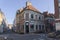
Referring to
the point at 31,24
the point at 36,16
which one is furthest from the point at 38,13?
the point at 31,24

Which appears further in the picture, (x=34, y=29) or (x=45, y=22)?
(x=45, y=22)

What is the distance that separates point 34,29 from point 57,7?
544 inches

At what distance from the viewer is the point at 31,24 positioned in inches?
1935

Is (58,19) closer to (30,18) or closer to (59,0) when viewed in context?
(59,0)

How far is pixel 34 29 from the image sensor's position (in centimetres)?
4900

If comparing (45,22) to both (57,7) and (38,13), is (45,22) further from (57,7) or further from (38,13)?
(57,7)

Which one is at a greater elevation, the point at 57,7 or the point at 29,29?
the point at 57,7

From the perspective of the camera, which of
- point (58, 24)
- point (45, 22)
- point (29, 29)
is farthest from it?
point (45, 22)

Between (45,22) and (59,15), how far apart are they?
1737cm

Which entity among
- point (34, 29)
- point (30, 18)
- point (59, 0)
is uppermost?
point (59, 0)

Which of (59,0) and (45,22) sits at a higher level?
(59,0)

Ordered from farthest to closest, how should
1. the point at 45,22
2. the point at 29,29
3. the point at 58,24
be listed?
the point at 45,22 < the point at 29,29 < the point at 58,24

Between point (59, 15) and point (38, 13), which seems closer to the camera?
point (59, 15)

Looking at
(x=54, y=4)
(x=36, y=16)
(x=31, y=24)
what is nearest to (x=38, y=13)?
(x=36, y=16)
